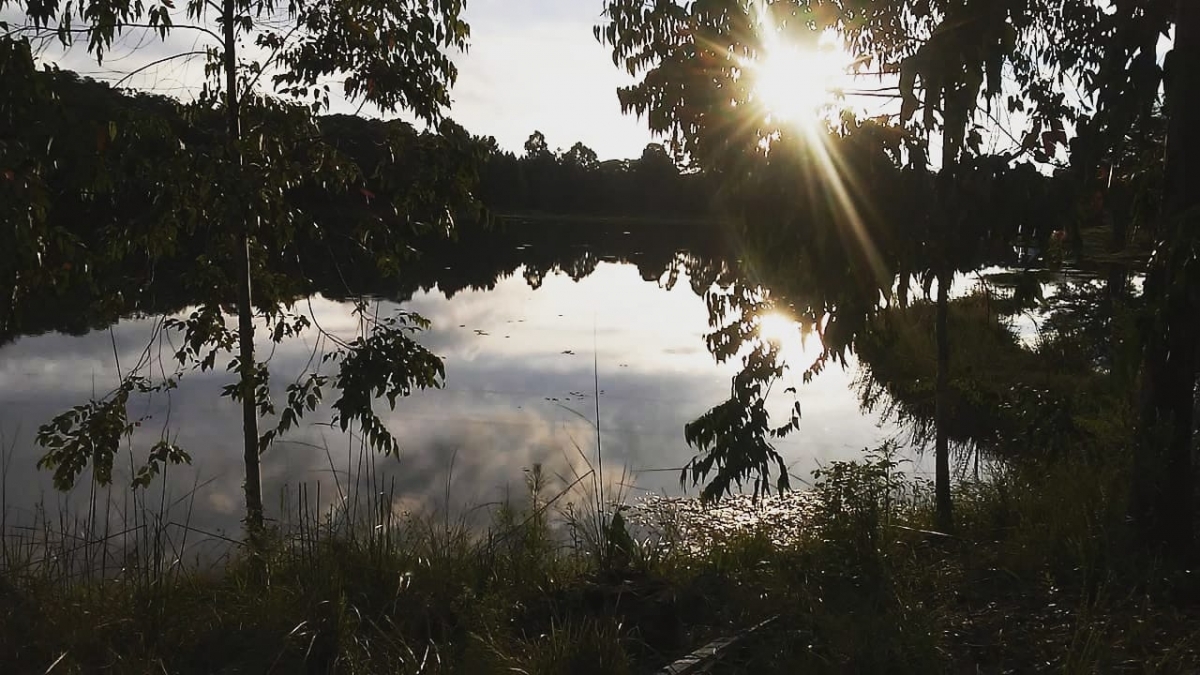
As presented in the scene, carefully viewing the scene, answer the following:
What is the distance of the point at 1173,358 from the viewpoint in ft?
13.7

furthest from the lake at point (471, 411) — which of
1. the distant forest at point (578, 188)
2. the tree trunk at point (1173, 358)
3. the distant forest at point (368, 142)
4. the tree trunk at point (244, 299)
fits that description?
the distant forest at point (578, 188)

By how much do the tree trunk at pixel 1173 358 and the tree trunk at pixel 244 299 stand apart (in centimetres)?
431

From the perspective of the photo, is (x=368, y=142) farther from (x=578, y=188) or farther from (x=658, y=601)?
(x=578, y=188)

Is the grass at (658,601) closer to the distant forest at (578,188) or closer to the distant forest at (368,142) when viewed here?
the distant forest at (368,142)

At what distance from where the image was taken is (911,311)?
60.2 feet

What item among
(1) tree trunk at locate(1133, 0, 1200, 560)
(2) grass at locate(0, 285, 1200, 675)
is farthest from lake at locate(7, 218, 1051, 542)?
(1) tree trunk at locate(1133, 0, 1200, 560)

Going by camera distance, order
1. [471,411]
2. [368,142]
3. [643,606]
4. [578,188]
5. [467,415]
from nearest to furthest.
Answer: [643,606] → [368,142] → [467,415] → [471,411] → [578,188]

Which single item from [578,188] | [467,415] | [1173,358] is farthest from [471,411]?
[578,188]

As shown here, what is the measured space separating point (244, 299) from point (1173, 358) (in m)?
4.97

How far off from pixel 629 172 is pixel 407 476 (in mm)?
83854

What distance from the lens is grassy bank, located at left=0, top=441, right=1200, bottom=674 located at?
3.44 metres

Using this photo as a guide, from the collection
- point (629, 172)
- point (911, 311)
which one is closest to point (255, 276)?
point (911, 311)

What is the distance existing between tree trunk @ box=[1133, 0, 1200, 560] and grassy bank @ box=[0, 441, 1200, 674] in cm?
23

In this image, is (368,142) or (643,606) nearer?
→ (643,606)
